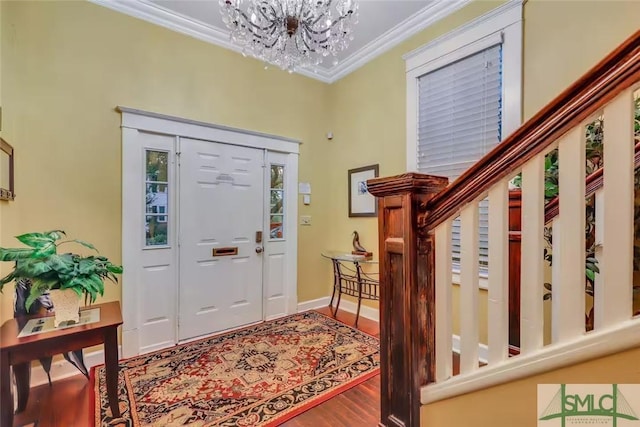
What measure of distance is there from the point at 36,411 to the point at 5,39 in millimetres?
2633

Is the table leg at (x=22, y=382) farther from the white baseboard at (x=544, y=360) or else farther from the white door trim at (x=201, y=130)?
the white baseboard at (x=544, y=360)

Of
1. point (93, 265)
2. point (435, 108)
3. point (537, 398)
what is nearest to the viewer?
point (537, 398)

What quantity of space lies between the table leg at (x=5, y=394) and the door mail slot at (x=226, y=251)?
5.84 ft

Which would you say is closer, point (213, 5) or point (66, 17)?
point (66, 17)

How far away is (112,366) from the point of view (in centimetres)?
177

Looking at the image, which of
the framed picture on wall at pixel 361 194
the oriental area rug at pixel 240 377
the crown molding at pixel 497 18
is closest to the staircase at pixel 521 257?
the oriental area rug at pixel 240 377

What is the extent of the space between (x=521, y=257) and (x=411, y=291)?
15.0 inches

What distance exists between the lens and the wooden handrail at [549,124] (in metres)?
0.67

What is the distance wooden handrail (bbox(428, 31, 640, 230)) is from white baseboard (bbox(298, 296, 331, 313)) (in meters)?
3.13

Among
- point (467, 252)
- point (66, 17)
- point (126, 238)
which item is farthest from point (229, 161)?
point (467, 252)

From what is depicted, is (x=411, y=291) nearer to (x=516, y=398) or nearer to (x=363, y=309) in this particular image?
(x=516, y=398)

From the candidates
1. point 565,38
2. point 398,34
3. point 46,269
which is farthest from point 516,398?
point 398,34

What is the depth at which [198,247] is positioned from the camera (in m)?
3.06

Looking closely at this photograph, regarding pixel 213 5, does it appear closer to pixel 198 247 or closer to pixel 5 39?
pixel 5 39
